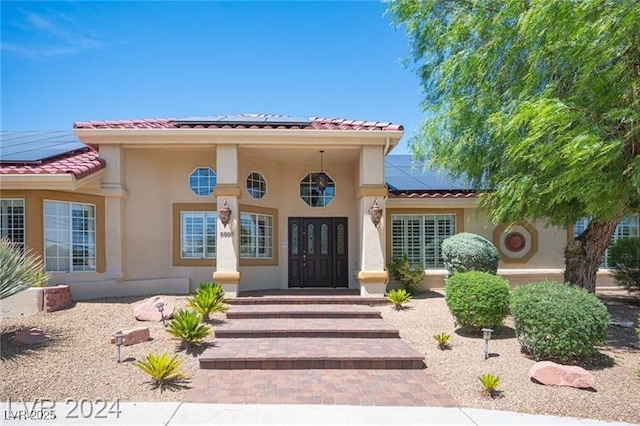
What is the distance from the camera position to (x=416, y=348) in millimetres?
7828

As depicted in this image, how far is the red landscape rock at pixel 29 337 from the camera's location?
286 inches

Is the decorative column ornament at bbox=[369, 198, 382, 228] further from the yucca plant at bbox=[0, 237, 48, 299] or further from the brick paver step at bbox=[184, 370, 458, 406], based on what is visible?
the yucca plant at bbox=[0, 237, 48, 299]

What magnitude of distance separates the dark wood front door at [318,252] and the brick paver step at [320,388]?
21.5 ft

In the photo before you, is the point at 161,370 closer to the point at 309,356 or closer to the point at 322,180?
the point at 309,356

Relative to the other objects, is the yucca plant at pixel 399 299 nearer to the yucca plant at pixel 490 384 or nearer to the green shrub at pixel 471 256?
the green shrub at pixel 471 256

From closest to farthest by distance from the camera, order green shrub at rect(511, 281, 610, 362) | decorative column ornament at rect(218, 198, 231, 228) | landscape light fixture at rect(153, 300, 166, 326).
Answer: green shrub at rect(511, 281, 610, 362)
landscape light fixture at rect(153, 300, 166, 326)
decorative column ornament at rect(218, 198, 231, 228)

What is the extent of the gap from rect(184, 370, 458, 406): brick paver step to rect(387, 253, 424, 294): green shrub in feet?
17.0

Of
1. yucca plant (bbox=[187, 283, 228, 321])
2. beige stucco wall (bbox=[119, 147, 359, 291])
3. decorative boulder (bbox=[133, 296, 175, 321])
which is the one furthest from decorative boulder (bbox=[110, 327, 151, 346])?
beige stucco wall (bbox=[119, 147, 359, 291])

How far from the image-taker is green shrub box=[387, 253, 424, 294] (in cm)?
1196

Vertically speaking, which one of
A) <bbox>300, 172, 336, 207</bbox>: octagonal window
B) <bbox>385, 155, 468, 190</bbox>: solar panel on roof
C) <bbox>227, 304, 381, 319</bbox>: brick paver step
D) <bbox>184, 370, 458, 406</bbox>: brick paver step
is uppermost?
<bbox>385, 155, 468, 190</bbox>: solar panel on roof

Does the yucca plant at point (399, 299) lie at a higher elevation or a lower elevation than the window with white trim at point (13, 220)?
lower

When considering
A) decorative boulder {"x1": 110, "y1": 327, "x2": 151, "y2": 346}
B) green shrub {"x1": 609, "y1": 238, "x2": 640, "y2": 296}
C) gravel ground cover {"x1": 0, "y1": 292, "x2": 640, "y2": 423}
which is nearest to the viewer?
gravel ground cover {"x1": 0, "y1": 292, "x2": 640, "y2": 423}

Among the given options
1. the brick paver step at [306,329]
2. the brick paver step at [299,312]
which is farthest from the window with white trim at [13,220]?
the brick paver step at [306,329]

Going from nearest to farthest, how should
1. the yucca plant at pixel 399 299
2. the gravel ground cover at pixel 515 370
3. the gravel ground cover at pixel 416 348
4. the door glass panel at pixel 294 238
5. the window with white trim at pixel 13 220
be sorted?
the gravel ground cover at pixel 515 370 → the gravel ground cover at pixel 416 348 → the window with white trim at pixel 13 220 → the yucca plant at pixel 399 299 → the door glass panel at pixel 294 238
